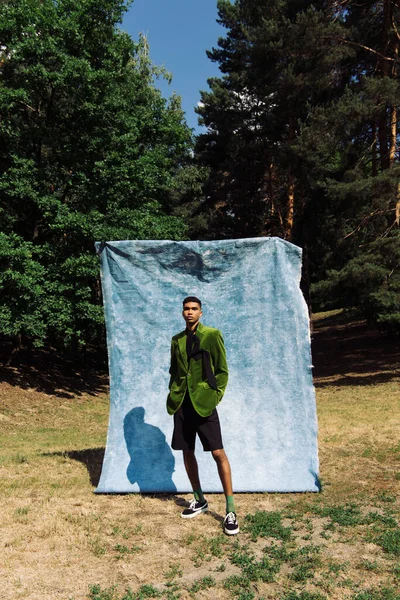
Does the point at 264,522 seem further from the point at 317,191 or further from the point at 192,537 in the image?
the point at 317,191

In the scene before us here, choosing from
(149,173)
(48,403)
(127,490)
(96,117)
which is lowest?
(48,403)

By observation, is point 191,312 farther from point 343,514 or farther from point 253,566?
point 343,514

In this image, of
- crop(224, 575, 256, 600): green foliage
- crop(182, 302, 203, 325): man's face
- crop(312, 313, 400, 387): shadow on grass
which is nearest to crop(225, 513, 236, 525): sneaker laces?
crop(224, 575, 256, 600): green foliage

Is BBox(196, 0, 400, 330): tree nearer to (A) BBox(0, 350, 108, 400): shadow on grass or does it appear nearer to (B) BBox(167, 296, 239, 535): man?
(A) BBox(0, 350, 108, 400): shadow on grass

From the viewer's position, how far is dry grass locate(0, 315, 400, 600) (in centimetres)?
348

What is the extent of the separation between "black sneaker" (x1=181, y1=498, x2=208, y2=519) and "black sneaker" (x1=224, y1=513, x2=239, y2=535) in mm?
448

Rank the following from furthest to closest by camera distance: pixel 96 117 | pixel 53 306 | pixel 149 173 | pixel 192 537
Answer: pixel 149 173, pixel 96 117, pixel 53 306, pixel 192 537

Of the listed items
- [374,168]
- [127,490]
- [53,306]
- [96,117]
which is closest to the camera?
[127,490]

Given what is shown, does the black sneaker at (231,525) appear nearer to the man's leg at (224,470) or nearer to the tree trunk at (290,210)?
the man's leg at (224,470)

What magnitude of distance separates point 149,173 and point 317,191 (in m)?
9.93

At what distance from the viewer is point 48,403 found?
54.0 feet

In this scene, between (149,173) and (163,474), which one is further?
(149,173)

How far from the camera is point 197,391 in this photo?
183 inches

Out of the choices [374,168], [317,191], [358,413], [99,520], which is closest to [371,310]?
[374,168]
